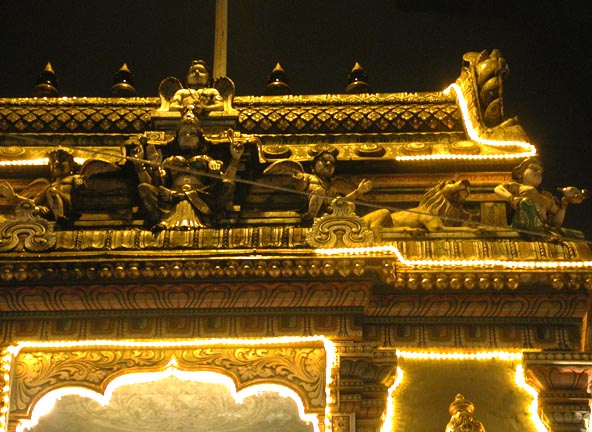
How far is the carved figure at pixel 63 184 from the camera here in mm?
13367

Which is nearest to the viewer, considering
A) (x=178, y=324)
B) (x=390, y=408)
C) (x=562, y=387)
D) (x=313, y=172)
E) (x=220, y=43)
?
(x=562, y=387)

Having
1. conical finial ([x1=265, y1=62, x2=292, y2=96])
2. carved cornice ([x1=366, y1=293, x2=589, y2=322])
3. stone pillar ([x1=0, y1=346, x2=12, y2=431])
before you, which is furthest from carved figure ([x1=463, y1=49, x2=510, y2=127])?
stone pillar ([x1=0, y1=346, x2=12, y2=431])

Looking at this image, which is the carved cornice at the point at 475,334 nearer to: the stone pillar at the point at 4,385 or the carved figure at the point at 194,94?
the stone pillar at the point at 4,385

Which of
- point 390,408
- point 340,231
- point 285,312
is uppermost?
point 340,231

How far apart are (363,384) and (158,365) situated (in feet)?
6.82

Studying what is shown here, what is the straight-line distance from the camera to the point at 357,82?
1825cm

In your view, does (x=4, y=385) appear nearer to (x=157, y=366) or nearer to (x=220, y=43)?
(x=157, y=366)

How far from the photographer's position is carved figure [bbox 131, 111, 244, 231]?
12.9m

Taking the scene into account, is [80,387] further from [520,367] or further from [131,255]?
[520,367]

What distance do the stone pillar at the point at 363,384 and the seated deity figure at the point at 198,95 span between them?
400cm

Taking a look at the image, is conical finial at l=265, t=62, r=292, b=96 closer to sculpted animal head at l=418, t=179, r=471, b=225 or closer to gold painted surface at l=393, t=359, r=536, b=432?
sculpted animal head at l=418, t=179, r=471, b=225

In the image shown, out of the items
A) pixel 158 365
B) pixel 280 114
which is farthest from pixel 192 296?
pixel 280 114

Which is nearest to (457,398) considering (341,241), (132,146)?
(341,241)

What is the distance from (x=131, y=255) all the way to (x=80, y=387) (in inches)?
55.6
